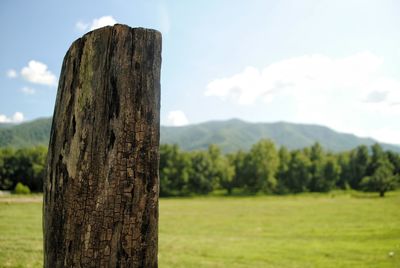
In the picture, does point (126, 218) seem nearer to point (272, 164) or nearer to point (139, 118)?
point (139, 118)

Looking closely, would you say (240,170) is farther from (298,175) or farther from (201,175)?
(298,175)

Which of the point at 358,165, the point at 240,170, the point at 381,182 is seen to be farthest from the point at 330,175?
the point at 240,170

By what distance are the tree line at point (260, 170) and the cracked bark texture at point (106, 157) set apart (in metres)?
80.7

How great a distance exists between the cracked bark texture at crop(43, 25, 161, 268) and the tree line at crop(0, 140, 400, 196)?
8075cm

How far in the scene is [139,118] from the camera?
299 cm

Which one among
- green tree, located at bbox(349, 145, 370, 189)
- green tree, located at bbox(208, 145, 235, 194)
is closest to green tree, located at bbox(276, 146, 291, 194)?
green tree, located at bbox(208, 145, 235, 194)

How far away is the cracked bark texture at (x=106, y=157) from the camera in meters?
2.82

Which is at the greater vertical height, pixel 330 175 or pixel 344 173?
pixel 344 173

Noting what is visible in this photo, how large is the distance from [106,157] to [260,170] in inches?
3738

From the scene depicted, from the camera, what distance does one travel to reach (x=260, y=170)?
313 ft

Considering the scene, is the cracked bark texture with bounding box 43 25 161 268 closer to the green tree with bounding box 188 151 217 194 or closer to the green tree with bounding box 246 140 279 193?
the green tree with bounding box 188 151 217 194

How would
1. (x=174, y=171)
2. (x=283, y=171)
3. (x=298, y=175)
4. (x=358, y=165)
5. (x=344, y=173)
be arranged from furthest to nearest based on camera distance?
(x=358, y=165) < (x=344, y=173) < (x=283, y=171) < (x=298, y=175) < (x=174, y=171)

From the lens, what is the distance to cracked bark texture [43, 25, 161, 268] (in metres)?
2.82

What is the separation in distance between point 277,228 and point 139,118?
2676cm
